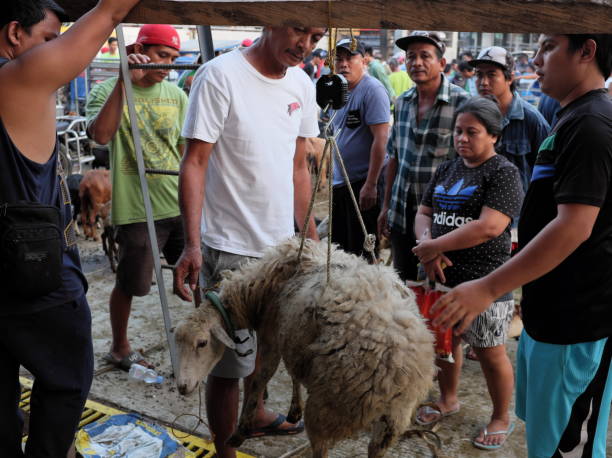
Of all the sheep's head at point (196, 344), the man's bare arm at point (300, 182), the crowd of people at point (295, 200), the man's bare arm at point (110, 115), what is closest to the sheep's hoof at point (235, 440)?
the crowd of people at point (295, 200)

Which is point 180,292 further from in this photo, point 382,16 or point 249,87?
point 382,16

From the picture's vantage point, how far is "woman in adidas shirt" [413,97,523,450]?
3.08 m

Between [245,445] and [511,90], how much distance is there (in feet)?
11.1

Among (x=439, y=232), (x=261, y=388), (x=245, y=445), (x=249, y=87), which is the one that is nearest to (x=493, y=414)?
(x=439, y=232)

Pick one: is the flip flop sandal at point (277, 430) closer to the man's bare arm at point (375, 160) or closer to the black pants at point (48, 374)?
the black pants at point (48, 374)

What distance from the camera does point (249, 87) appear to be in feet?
8.66

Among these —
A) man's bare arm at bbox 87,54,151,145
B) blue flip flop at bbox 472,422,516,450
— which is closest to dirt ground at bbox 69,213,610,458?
blue flip flop at bbox 472,422,516,450

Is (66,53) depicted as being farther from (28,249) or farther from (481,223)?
(481,223)

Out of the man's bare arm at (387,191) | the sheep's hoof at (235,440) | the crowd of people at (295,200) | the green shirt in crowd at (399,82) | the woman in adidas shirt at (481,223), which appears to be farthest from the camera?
the green shirt in crowd at (399,82)

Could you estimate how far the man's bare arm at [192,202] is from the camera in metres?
2.57

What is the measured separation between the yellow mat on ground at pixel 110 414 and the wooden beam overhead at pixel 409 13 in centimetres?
233

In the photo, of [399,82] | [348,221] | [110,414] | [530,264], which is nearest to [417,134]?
[348,221]

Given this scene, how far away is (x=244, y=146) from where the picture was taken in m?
2.66

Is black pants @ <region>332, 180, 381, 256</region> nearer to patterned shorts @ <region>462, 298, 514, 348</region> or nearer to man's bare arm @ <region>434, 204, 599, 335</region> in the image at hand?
patterned shorts @ <region>462, 298, 514, 348</region>
